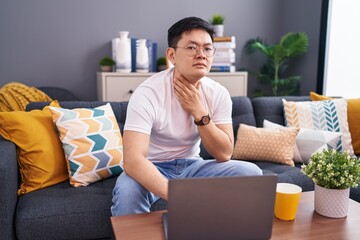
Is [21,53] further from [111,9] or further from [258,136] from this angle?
[258,136]

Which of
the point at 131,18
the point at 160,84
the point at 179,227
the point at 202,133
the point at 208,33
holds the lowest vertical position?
the point at 179,227

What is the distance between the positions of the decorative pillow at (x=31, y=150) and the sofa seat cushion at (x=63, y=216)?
→ 0.10 m

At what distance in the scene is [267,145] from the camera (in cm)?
197

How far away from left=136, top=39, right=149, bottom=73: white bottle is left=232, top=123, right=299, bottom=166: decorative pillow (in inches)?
46.2

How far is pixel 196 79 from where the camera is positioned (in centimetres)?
144

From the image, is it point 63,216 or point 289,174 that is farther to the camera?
point 289,174

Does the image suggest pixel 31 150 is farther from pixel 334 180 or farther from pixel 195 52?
pixel 334 180

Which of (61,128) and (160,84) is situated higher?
(160,84)

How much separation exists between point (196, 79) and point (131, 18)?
76.5 inches

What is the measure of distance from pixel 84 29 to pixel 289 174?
2193mm

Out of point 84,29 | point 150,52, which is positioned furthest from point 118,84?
point 84,29

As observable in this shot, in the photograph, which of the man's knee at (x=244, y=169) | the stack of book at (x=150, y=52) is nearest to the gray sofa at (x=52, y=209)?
the man's knee at (x=244, y=169)

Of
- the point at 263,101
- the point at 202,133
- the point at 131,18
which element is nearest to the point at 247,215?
the point at 202,133

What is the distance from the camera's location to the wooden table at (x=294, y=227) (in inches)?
39.0
